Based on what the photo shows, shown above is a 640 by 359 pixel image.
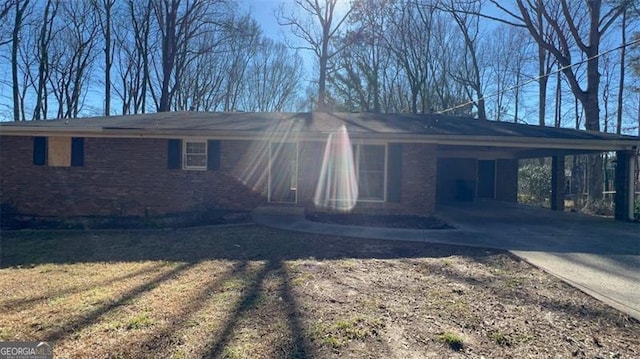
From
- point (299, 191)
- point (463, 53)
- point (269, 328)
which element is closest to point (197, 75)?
point (463, 53)

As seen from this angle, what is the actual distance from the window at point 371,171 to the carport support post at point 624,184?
22.2ft

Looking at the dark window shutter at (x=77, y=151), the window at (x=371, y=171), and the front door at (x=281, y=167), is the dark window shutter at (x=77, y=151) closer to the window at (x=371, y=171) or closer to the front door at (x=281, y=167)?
the front door at (x=281, y=167)

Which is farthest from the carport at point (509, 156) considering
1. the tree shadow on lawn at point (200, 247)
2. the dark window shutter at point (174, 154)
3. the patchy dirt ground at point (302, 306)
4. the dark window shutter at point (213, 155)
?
the dark window shutter at point (174, 154)

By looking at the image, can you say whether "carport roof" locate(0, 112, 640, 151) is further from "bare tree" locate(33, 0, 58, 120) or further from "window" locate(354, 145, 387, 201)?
"bare tree" locate(33, 0, 58, 120)

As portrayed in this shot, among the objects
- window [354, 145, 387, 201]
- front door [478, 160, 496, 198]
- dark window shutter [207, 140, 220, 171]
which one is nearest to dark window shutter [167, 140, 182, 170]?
dark window shutter [207, 140, 220, 171]

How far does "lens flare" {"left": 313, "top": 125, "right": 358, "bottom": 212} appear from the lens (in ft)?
34.6

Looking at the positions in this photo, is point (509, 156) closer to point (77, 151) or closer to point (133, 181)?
point (133, 181)

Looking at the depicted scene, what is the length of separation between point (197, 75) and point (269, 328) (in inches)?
1147

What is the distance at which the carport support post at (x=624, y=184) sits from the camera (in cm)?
1016

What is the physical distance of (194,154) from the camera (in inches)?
422

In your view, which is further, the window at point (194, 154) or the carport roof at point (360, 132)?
the window at point (194, 154)

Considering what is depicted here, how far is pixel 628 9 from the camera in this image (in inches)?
600

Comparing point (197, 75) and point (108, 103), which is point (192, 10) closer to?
point (197, 75)

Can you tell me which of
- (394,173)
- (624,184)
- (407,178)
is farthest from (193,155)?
(624,184)
